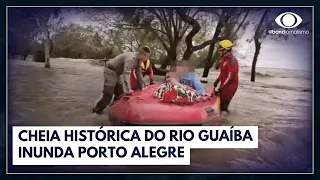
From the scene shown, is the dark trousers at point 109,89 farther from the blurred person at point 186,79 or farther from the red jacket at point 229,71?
the red jacket at point 229,71

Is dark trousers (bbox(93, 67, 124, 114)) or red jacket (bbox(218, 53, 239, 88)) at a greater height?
red jacket (bbox(218, 53, 239, 88))

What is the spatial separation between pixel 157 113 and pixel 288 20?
4.81ft

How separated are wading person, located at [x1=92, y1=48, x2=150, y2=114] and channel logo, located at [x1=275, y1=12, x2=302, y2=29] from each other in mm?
1246

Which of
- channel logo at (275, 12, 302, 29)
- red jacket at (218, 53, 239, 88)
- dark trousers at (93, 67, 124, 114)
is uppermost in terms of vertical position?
channel logo at (275, 12, 302, 29)

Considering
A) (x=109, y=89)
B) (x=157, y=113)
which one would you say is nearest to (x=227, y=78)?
(x=157, y=113)

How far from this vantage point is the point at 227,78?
4457 millimetres

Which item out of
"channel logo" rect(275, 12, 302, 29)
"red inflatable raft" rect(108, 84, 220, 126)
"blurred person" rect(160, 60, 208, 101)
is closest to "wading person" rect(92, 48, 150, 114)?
"red inflatable raft" rect(108, 84, 220, 126)

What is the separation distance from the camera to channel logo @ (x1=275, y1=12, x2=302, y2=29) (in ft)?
14.3

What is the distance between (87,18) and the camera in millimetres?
4387

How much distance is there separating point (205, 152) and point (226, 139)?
0.75 ft

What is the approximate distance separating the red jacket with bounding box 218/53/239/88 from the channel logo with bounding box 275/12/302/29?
1.75 ft

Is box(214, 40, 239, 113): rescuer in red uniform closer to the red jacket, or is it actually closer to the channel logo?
the red jacket

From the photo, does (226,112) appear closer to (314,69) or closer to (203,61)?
(203,61)
